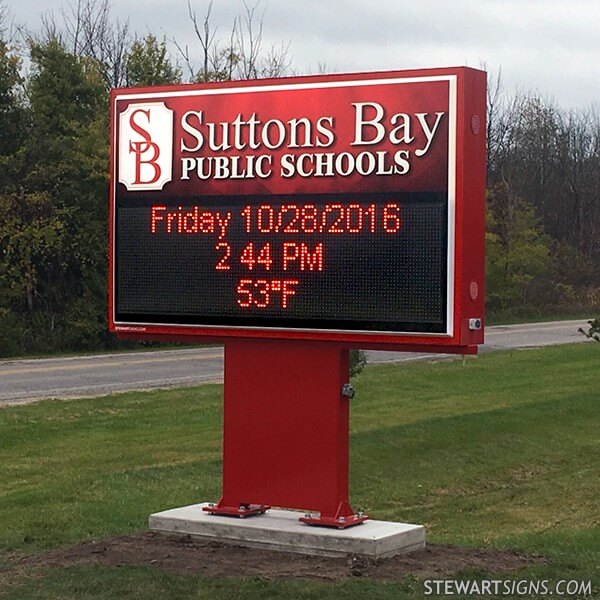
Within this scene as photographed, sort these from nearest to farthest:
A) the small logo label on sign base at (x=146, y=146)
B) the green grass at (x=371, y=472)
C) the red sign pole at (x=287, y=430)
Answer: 1. the green grass at (x=371, y=472)
2. the red sign pole at (x=287, y=430)
3. the small logo label on sign base at (x=146, y=146)

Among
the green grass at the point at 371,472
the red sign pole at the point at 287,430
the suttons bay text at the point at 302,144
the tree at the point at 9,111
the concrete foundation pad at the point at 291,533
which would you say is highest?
the tree at the point at 9,111

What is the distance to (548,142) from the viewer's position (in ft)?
272

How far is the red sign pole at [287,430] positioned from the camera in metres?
10.3

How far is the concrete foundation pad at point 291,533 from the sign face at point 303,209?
1431 mm

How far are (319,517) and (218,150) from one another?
114 inches

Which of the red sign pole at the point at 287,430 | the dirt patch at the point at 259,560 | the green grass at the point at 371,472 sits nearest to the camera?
the green grass at the point at 371,472

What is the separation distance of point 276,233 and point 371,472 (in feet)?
22.2

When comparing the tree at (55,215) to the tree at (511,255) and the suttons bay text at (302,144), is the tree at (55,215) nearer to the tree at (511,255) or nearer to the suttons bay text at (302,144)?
the tree at (511,255)

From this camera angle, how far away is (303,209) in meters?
10.0

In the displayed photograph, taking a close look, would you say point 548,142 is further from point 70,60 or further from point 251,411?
point 251,411

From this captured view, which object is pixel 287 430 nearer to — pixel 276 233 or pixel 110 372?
pixel 276 233

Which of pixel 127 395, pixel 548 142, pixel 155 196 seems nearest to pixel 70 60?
pixel 127 395

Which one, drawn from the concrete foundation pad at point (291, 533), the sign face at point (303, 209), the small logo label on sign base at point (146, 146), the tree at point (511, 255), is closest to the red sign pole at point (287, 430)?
the concrete foundation pad at point (291, 533)

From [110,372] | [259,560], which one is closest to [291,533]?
[259,560]
